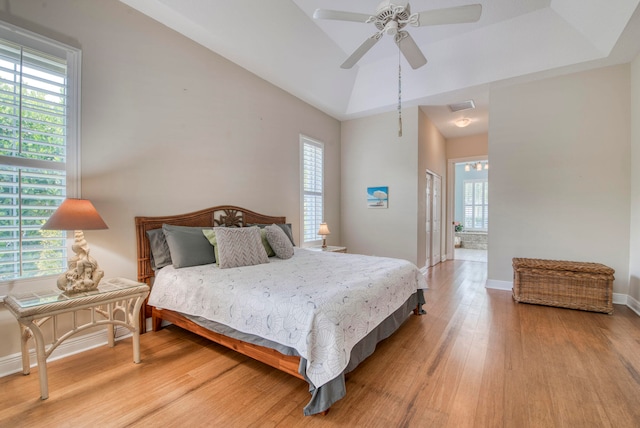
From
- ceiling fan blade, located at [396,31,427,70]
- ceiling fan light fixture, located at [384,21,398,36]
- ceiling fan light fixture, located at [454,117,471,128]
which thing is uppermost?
ceiling fan light fixture, located at [454,117,471,128]

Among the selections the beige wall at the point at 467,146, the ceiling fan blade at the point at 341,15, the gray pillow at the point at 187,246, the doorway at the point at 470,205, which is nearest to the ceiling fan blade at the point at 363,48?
the ceiling fan blade at the point at 341,15

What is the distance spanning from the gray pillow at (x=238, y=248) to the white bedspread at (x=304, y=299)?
132mm

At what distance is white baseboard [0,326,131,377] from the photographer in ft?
6.67

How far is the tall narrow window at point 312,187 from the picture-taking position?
4891 millimetres

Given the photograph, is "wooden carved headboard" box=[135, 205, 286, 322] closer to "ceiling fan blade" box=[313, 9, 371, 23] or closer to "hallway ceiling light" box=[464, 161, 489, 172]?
"ceiling fan blade" box=[313, 9, 371, 23]

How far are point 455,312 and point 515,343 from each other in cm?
81

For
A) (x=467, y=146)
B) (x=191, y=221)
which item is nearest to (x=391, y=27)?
(x=191, y=221)

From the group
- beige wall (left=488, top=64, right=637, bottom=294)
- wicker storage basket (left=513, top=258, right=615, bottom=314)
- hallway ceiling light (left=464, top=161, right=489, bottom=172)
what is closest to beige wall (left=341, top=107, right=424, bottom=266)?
beige wall (left=488, top=64, right=637, bottom=294)

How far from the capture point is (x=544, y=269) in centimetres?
356

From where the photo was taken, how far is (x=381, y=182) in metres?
5.25

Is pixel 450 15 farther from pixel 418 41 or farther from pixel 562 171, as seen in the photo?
pixel 562 171

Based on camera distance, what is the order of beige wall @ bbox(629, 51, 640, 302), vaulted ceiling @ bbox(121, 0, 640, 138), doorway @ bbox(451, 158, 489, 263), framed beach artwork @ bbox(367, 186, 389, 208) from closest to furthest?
vaulted ceiling @ bbox(121, 0, 640, 138) < beige wall @ bbox(629, 51, 640, 302) < framed beach artwork @ bbox(367, 186, 389, 208) < doorway @ bbox(451, 158, 489, 263)

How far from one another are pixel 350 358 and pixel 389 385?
1.24 ft

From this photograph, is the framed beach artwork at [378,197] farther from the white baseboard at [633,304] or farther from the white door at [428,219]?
the white baseboard at [633,304]
